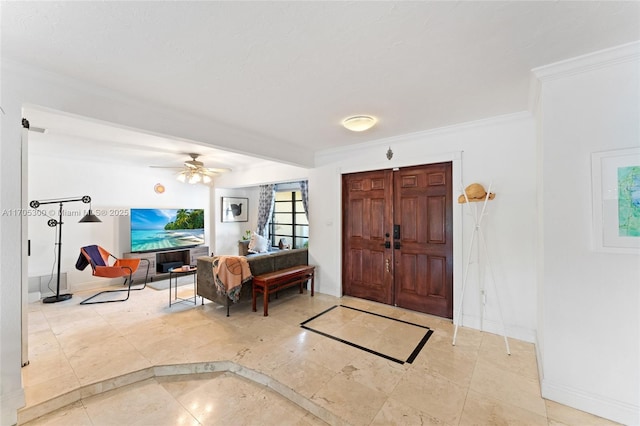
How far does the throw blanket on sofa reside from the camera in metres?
3.44

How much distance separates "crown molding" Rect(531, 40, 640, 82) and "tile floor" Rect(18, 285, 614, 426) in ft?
8.18

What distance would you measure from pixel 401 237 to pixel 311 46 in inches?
112

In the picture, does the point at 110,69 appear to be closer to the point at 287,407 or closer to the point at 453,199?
the point at 287,407

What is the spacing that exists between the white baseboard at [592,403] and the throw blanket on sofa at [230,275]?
3.29m

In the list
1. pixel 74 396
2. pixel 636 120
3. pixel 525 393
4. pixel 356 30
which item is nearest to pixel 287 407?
pixel 74 396

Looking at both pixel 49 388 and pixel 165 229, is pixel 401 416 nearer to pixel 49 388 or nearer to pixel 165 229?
pixel 49 388

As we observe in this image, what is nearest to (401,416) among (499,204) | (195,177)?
(499,204)

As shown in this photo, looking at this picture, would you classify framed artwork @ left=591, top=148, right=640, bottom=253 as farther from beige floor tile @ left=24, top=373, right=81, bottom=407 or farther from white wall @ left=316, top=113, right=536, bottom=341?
beige floor tile @ left=24, top=373, right=81, bottom=407

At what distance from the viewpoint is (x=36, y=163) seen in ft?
14.6

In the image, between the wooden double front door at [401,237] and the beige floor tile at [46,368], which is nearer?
the beige floor tile at [46,368]

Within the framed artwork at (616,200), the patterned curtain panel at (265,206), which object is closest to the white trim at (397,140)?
the framed artwork at (616,200)

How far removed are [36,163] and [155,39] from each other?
4.94 m

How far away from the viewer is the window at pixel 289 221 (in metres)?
6.49

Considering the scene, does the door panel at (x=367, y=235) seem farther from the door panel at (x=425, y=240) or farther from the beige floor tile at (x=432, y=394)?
the beige floor tile at (x=432, y=394)
